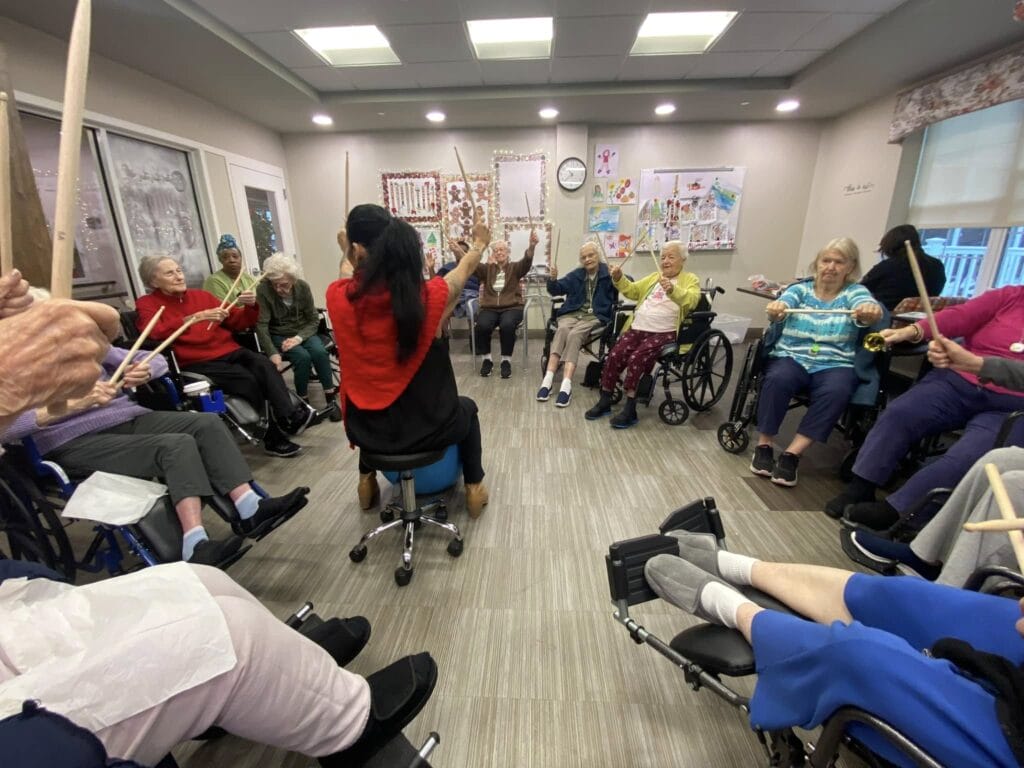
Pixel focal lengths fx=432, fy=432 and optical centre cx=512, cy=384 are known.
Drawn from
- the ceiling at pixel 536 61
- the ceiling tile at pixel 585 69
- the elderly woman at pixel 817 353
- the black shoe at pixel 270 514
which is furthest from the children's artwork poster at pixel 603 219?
the black shoe at pixel 270 514

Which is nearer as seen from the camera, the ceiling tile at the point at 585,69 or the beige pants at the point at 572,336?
the ceiling tile at the point at 585,69

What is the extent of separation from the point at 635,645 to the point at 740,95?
15.0 feet

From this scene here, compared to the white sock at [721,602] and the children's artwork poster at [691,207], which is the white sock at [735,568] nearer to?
the white sock at [721,602]

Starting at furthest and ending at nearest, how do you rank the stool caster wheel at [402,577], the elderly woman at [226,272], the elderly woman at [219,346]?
the elderly woman at [226,272] → the elderly woman at [219,346] → the stool caster wheel at [402,577]

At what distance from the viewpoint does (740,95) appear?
3883 millimetres

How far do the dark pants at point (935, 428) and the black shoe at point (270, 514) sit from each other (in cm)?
232

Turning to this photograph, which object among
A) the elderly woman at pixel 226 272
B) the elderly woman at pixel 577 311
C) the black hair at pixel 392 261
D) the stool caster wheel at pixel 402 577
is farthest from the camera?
Answer: the elderly woman at pixel 577 311

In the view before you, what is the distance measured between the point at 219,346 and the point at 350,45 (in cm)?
243

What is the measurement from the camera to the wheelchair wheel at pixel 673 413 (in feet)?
9.80

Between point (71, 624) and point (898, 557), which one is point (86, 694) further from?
point (898, 557)

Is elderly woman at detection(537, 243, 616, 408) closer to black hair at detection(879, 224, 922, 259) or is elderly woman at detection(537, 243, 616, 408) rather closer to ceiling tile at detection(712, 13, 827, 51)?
ceiling tile at detection(712, 13, 827, 51)

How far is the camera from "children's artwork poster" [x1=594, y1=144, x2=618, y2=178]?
480 centimetres

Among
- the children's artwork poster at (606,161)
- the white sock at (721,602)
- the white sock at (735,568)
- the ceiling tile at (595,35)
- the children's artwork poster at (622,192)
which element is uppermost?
the ceiling tile at (595,35)

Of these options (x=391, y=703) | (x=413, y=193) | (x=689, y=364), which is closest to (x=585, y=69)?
(x=413, y=193)
